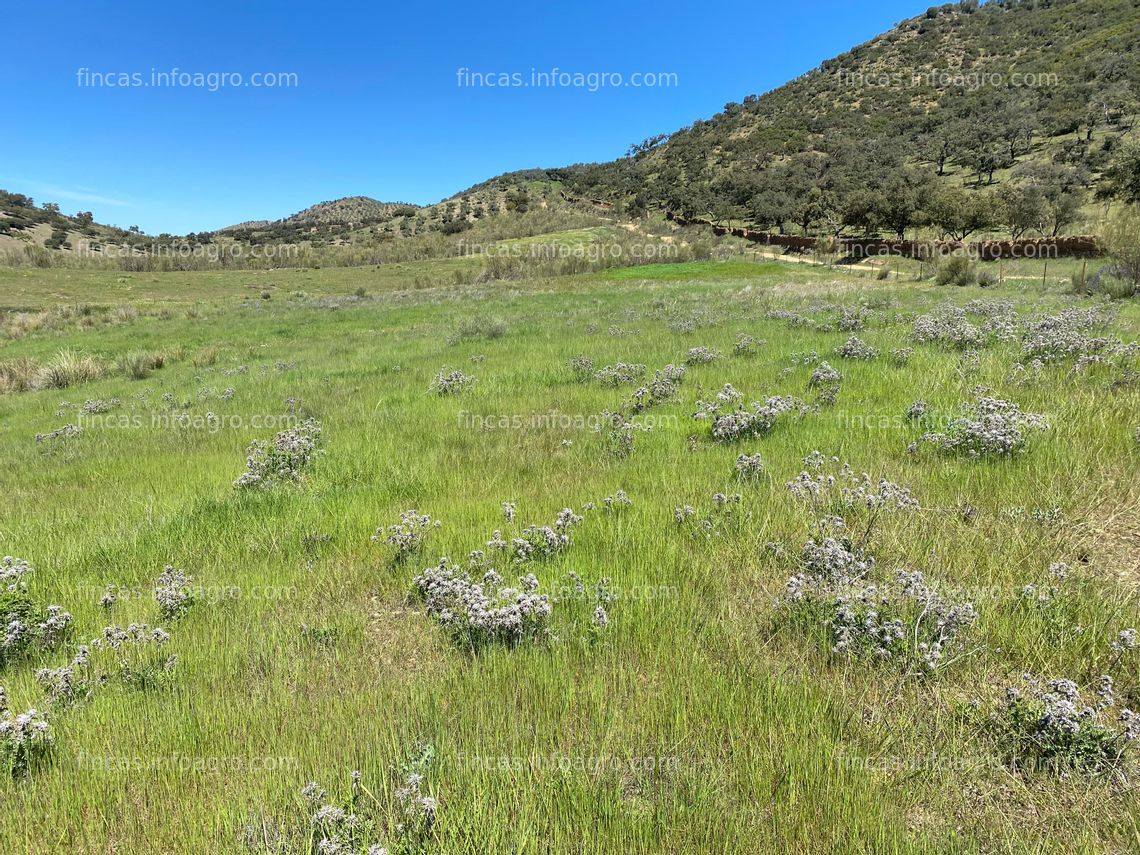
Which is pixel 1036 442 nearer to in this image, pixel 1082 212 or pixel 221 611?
pixel 221 611

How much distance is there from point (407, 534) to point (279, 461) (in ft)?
10.7

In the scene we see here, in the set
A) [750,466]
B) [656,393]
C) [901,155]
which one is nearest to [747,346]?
[656,393]

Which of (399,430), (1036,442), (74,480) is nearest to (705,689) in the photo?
(1036,442)

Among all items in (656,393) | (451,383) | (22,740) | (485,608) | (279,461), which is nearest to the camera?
(22,740)

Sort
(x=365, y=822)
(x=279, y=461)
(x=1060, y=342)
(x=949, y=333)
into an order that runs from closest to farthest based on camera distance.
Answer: (x=365, y=822), (x=279, y=461), (x=1060, y=342), (x=949, y=333)

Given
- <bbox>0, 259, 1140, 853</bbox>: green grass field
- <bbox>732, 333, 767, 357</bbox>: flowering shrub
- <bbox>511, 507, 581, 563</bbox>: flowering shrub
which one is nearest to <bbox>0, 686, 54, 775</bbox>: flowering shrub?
<bbox>0, 259, 1140, 853</bbox>: green grass field

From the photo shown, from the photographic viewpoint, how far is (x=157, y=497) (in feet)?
20.5

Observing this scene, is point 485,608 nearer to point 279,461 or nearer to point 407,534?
point 407,534

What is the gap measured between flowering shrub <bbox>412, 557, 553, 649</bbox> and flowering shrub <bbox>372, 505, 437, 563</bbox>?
675mm

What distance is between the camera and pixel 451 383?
428 inches

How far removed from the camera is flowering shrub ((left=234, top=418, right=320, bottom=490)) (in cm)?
618

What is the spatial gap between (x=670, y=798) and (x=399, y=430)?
7.06 metres

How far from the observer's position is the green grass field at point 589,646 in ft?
7.20

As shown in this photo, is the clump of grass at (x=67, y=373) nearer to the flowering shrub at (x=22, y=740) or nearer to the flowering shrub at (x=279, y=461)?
the flowering shrub at (x=279, y=461)
